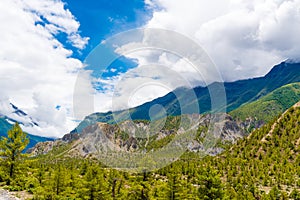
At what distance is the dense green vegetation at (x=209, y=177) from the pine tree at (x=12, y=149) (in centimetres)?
113

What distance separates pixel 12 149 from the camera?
146ft

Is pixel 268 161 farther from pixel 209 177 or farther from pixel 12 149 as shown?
pixel 12 149

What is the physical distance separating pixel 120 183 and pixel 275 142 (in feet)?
194

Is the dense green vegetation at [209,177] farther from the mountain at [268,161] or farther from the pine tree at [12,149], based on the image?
the pine tree at [12,149]

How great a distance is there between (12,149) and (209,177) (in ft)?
101

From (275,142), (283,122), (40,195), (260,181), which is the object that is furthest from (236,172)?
(40,195)

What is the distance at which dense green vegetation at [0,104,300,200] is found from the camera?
130 ft

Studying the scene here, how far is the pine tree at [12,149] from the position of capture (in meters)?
44.1

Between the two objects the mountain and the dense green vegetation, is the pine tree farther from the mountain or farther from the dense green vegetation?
the mountain

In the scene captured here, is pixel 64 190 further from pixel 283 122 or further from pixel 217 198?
pixel 283 122

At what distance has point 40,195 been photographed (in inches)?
1475

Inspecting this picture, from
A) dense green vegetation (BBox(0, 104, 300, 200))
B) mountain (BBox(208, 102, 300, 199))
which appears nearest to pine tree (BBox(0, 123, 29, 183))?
dense green vegetation (BBox(0, 104, 300, 200))

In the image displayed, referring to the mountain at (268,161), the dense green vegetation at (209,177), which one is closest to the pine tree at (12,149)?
the dense green vegetation at (209,177)

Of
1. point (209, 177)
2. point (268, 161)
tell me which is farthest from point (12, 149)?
point (268, 161)
